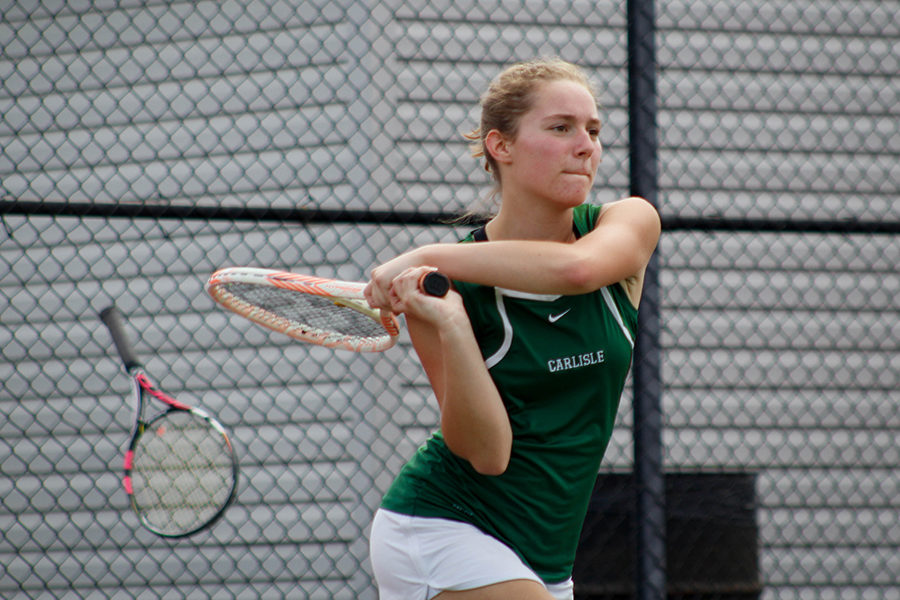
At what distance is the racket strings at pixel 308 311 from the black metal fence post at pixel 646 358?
126 centimetres

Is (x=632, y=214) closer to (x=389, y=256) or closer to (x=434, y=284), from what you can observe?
(x=434, y=284)

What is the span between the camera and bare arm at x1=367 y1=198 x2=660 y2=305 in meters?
1.74

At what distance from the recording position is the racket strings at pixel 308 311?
7.50 ft

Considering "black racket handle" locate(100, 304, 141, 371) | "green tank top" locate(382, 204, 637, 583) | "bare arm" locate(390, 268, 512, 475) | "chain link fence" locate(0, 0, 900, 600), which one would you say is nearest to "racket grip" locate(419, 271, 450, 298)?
"bare arm" locate(390, 268, 512, 475)

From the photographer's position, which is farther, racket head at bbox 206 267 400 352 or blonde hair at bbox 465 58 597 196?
racket head at bbox 206 267 400 352

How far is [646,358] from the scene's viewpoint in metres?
3.34

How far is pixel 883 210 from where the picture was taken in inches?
204

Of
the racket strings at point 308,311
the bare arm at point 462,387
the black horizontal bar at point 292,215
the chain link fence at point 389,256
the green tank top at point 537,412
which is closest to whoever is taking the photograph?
the bare arm at point 462,387

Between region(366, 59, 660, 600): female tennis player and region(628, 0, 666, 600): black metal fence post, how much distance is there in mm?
1382

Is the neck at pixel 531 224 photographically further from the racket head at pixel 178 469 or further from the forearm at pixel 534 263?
the racket head at pixel 178 469

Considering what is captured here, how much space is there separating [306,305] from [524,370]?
2.40ft

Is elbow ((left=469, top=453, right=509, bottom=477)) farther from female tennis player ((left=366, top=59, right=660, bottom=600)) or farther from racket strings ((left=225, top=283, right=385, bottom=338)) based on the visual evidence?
racket strings ((left=225, top=283, right=385, bottom=338))

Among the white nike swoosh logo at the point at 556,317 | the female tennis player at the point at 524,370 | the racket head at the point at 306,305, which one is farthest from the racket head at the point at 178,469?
the white nike swoosh logo at the point at 556,317

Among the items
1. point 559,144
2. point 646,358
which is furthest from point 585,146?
point 646,358
